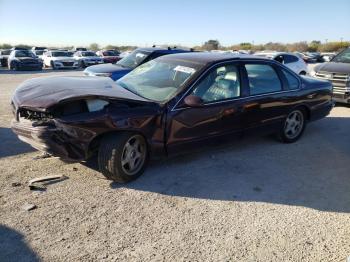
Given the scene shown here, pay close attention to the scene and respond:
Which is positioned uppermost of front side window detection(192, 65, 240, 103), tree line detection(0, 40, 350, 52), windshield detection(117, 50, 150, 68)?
tree line detection(0, 40, 350, 52)

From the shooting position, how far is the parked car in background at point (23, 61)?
25406 millimetres

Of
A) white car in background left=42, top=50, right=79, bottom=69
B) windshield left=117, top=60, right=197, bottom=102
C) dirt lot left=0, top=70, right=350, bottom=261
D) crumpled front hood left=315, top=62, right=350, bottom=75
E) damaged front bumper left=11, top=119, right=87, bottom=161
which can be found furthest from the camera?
white car in background left=42, top=50, right=79, bottom=69

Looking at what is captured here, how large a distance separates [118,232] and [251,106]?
3.05 meters

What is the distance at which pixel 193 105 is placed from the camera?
15.5 ft

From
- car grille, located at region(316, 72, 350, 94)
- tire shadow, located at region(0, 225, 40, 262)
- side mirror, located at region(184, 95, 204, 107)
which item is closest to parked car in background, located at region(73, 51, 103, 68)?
car grille, located at region(316, 72, 350, 94)

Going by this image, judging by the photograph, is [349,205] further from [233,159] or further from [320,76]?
[320,76]

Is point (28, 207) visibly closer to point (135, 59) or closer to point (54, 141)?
point (54, 141)

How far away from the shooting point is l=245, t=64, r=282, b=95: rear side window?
224 inches

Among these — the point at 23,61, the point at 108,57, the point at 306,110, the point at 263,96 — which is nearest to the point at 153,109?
the point at 263,96

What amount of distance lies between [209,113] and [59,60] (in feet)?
82.0

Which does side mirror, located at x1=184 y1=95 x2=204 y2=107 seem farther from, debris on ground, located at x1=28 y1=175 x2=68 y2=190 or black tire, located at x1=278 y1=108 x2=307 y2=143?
black tire, located at x1=278 y1=108 x2=307 y2=143

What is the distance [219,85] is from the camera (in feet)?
17.3

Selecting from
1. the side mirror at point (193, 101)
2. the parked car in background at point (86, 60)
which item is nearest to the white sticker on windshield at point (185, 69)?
the side mirror at point (193, 101)

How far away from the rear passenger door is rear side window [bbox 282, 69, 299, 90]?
0.71 feet
